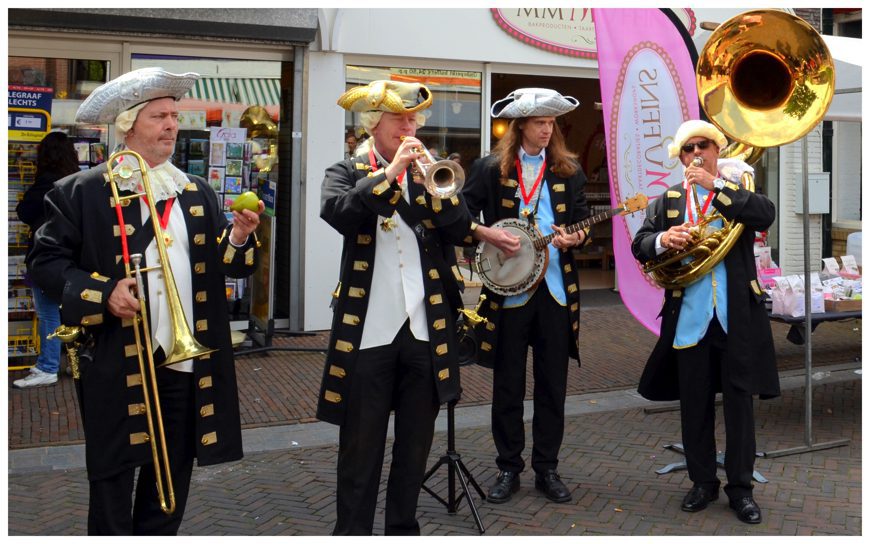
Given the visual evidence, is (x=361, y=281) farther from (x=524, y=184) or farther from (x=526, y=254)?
(x=524, y=184)

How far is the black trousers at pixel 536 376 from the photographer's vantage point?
5152 millimetres

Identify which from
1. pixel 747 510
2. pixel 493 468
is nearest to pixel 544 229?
pixel 493 468

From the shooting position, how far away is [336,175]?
416 centimetres

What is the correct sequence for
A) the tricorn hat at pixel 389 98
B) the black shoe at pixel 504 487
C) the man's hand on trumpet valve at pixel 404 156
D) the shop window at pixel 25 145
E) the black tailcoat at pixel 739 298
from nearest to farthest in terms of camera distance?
the man's hand on trumpet valve at pixel 404 156, the tricorn hat at pixel 389 98, the black tailcoat at pixel 739 298, the black shoe at pixel 504 487, the shop window at pixel 25 145

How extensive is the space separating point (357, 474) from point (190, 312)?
945 millimetres

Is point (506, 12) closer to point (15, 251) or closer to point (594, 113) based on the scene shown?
point (594, 113)

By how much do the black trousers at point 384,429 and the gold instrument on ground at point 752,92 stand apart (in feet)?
5.18

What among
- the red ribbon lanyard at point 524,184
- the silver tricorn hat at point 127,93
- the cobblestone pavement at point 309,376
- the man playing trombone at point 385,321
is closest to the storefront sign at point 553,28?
the cobblestone pavement at point 309,376

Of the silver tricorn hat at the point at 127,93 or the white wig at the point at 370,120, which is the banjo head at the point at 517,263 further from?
the silver tricorn hat at the point at 127,93

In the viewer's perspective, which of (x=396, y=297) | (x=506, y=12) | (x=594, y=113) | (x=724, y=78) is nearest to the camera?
(x=396, y=297)

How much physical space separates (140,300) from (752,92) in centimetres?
332

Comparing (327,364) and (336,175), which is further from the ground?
(336,175)

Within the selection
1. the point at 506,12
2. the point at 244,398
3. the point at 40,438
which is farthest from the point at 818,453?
the point at 506,12

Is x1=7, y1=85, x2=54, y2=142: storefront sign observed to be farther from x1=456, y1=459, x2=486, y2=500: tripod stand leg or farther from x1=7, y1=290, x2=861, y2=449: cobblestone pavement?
x1=456, y1=459, x2=486, y2=500: tripod stand leg
